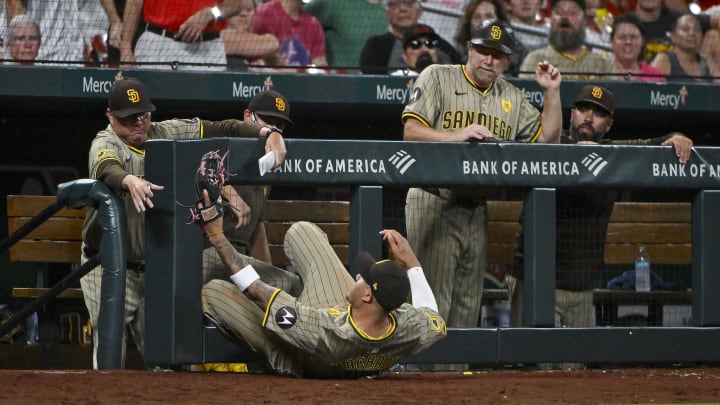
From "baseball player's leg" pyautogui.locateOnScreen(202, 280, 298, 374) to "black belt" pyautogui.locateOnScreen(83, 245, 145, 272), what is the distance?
61 centimetres

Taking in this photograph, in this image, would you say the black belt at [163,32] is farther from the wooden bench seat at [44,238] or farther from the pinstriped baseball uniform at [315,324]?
the pinstriped baseball uniform at [315,324]

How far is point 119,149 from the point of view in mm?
5285

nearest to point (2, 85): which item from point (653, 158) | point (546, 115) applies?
point (546, 115)

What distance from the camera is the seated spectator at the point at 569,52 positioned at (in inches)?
316

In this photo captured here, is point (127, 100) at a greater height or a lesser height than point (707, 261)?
greater

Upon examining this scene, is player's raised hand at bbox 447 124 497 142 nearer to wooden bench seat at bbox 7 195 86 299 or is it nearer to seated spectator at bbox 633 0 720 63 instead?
wooden bench seat at bbox 7 195 86 299

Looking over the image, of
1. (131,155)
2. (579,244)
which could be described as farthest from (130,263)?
(579,244)

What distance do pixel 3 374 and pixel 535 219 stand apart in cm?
241

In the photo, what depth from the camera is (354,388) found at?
4.45 meters

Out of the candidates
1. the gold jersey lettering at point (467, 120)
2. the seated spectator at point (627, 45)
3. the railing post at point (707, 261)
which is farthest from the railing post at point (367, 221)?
the seated spectator at point (627, 45)

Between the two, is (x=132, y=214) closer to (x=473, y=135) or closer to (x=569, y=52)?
(x=473, y=135)

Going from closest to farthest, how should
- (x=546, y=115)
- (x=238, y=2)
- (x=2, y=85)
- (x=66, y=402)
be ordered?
(x=66, y=402) < (x=546, y=115) < (x=2, y=85) < (x=238, y=2)

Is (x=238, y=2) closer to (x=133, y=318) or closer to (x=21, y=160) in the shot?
(x=21, y=160)

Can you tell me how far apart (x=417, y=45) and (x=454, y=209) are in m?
2.55
